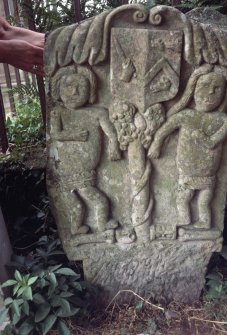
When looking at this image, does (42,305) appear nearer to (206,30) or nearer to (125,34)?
(125,34)

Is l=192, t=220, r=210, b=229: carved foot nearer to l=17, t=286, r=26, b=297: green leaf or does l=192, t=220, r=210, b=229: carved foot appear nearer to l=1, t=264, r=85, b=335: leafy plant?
l=1, t=264, r=85, b=335: leafy plant

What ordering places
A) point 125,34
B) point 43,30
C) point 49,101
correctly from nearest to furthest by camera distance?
point 125,34, point 49,101, point 43,30

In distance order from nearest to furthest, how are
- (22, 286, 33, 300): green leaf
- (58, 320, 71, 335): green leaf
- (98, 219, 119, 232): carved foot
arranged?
(22, 286, 33, 300): green leaf < (58, 320, 71, 335): green leaf < (98, 219, 119, 232): carved foot

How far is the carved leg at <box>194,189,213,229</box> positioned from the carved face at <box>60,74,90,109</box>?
0.79m

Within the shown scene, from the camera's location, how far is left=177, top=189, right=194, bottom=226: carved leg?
192 cm

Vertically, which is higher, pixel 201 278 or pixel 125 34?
pixel 125 34

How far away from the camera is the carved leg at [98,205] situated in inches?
75.7

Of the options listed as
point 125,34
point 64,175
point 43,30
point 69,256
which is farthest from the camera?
point 43,30

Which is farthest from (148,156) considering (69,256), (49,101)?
(69,256)

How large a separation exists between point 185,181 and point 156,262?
557 millimetres

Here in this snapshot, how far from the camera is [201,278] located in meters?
2.20

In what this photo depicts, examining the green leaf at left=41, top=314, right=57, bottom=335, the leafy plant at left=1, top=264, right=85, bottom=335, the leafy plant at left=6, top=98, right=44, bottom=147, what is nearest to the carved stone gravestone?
the leafy plant at left=1, top=264, right=85, bottom=335

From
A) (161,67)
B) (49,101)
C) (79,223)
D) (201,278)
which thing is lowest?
(201,278)

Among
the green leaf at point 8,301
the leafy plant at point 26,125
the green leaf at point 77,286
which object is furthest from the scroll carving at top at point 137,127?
the leafy plant at point 26,125
